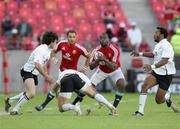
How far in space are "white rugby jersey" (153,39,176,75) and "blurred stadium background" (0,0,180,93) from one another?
10.2m

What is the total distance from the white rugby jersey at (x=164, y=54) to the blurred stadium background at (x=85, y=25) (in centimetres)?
1024

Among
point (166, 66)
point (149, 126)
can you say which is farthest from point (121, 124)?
point (166, 66)

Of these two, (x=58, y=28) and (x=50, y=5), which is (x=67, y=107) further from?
(x=50, y=5)

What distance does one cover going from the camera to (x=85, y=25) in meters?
33.7

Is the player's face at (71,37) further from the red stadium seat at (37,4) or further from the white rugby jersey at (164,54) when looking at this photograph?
the red stadium seat at (37,4)

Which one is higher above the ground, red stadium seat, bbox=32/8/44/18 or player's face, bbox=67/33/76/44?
player's face, bbox=67/33/76/44

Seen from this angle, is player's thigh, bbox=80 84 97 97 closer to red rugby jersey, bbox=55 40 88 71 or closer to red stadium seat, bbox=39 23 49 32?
red rugby jersey, bbox=55 40 88 71

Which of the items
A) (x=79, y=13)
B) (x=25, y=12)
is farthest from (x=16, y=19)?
(x=79, y=13)

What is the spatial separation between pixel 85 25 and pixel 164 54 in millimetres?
14365

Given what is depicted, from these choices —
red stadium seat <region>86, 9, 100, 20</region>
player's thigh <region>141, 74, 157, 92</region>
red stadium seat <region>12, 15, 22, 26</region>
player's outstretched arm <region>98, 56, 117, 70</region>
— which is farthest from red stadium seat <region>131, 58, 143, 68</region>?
player's thigh <region>141, 74, 157, 92</region>

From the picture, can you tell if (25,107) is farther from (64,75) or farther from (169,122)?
(169,122)

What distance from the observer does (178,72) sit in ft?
100.0

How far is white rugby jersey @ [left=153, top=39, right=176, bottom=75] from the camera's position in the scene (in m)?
19.6

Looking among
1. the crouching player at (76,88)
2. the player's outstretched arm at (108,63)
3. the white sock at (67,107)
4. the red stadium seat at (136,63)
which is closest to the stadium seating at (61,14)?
the red stadium seat at (136,63)
